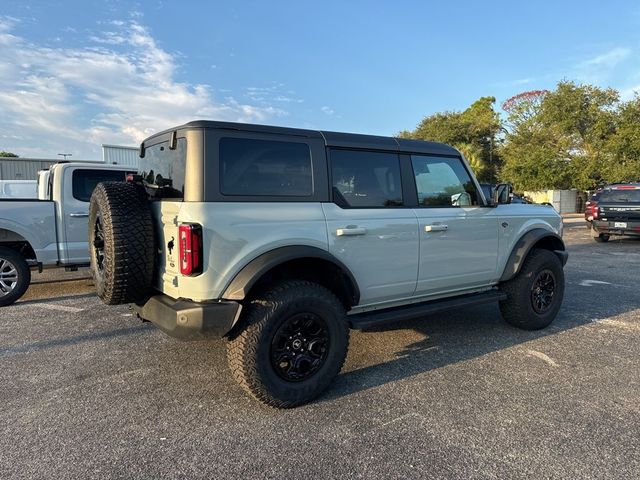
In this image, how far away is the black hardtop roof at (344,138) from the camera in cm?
311

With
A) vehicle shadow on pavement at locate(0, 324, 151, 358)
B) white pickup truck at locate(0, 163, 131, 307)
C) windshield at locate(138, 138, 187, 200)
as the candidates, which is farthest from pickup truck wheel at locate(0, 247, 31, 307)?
windshield at locate(138, 138, 187, 200)

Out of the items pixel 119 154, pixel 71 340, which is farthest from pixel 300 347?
pixel 119 154

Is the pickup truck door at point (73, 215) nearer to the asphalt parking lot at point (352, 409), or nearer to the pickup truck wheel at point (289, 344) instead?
the asphalt parking lot at point (352, 409)

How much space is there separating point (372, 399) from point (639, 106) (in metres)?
31.8

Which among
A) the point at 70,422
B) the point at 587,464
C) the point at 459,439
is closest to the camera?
the point at 587,464

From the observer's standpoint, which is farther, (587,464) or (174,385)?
(174,385)

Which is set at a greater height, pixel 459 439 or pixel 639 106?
pixel 639 106

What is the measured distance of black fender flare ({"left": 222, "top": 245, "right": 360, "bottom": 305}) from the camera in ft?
9.75

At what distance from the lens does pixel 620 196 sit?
13156 mm

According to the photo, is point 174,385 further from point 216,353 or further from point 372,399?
point 372,399

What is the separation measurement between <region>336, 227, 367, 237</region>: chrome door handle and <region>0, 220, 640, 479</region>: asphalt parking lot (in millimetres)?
1196

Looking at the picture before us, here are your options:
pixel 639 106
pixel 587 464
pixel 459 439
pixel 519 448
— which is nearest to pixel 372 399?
pixel 459 439

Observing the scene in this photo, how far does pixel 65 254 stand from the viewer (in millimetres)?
6449

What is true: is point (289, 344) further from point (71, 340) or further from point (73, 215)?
point (73, 215)
